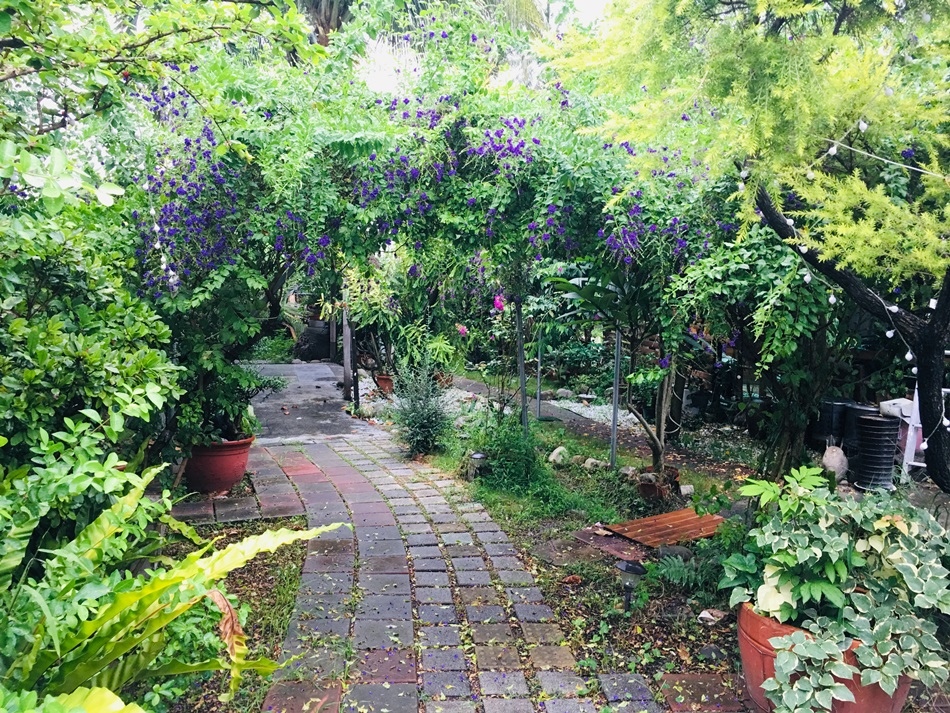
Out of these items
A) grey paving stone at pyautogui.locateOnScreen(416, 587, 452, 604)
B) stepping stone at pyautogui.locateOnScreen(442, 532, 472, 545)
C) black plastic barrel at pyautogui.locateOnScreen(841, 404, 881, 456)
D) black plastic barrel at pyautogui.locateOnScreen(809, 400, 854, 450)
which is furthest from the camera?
black plastic barrel at pyautogui.locateOnScreen(809, 400, 854, 450)

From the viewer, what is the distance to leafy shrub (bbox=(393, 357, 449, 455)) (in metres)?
5.64

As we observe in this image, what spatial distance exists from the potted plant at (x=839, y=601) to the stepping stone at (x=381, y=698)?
1.19 m

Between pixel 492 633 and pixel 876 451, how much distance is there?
3758 mm

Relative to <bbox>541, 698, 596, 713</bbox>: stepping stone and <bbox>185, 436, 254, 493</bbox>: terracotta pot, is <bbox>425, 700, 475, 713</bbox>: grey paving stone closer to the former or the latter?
<bbox>541, 698, 596, 713</bbox>: stepping stone

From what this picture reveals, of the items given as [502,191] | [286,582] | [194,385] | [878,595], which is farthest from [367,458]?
[878,595]

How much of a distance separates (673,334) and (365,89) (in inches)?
92.3

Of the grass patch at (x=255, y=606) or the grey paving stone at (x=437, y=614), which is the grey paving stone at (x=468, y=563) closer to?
the grey paving stone at (x=437, y=614)

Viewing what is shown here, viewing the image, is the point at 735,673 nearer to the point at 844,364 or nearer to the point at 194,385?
the point at 844,364

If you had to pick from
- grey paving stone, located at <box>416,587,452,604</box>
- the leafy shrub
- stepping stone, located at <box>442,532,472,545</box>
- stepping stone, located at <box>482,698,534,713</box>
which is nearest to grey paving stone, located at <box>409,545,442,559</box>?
stepping stone, located at <box>442,532,472,545</box>

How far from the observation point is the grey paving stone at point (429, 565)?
341 cm

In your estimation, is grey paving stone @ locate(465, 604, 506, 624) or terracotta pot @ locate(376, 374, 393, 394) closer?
grey paving stone @ locate(465, 604, 506, 624)

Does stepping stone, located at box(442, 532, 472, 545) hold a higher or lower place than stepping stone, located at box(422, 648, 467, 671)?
higher

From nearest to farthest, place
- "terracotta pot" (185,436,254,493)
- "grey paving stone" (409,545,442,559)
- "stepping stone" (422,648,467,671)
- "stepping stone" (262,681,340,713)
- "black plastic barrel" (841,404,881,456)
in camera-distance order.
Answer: "stepping stone" (262,681,340,713) < "stepping stone" (422,648,467,671) < "grey paving stone" (409,545,442,559) < "terracotta pot" (185,436,254,493) < "black plastic barrel" (841,404,881,456)

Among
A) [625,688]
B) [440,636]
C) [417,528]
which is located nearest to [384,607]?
[440,636]
